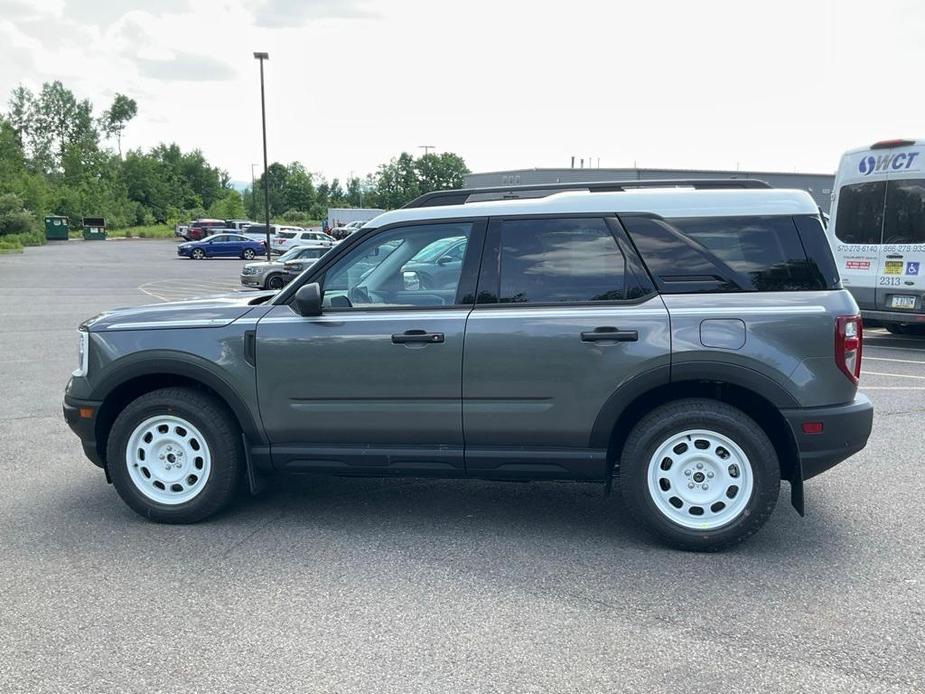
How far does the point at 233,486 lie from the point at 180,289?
21.6m

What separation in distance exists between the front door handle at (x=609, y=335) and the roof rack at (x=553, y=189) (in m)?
0.97

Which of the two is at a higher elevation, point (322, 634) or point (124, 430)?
point (124, 430)

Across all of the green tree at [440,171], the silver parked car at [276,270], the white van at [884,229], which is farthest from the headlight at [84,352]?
the green tree at [440,171]

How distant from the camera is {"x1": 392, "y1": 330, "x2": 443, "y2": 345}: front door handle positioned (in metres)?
4.37

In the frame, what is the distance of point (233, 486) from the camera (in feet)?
15.4

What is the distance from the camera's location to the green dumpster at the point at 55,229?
66938mm

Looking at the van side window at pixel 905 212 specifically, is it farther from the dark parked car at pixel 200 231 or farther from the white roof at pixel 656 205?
the dark parked car at pixel 200 231

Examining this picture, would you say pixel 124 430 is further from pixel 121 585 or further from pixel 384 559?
pixel 384 559

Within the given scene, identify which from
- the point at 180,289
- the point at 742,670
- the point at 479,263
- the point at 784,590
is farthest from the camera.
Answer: the point at 180,289

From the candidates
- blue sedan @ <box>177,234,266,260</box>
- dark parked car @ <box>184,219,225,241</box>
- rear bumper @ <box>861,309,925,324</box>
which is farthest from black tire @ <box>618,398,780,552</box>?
dark parked car @ <box>184,219,225,241</box>

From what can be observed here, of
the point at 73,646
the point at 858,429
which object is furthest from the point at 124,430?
the point at 858,429

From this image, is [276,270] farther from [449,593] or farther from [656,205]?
[449,593]

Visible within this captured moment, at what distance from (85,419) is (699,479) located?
3.54m

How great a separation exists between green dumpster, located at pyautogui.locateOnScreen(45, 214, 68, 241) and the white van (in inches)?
2671
